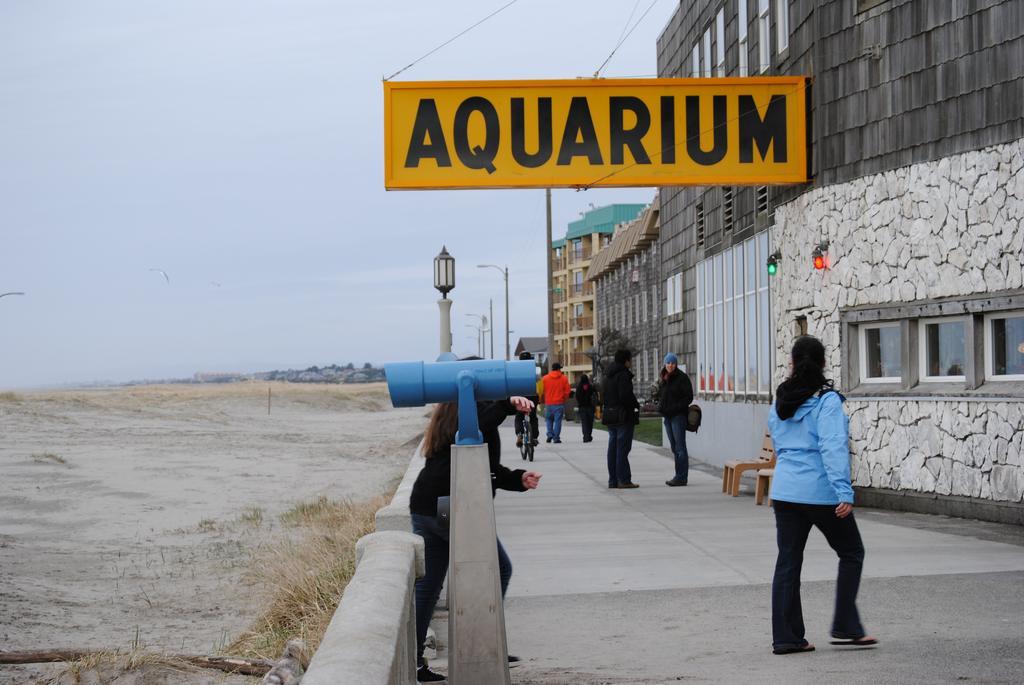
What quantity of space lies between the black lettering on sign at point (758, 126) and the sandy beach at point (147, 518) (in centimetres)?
729

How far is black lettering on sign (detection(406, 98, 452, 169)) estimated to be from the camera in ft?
50.9

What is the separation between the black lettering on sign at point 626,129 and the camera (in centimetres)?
1577

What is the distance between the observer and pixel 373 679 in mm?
3779

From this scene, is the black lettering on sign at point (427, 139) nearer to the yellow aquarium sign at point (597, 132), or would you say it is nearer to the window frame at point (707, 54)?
the yellow aquarium sign at point (597, 132)

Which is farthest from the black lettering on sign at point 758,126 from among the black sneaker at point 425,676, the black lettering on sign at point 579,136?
the black sneaker at point 425,676

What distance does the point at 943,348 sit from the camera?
13945mm

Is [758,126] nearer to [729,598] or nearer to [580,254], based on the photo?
[729,598]

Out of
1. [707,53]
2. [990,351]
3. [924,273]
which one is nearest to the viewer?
[990,351]

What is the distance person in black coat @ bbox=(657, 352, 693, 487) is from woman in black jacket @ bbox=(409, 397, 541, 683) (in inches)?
442

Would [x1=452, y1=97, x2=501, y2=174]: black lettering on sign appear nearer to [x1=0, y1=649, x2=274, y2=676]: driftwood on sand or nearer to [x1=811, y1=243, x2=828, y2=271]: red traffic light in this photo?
[x1=811, y1=243, x2=828, y2=271]: red traffic light

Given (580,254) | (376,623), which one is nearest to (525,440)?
(376,623)

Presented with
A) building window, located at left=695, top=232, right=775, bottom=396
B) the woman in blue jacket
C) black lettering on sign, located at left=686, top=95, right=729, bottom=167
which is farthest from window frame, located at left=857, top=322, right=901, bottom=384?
the woman in blue jacket

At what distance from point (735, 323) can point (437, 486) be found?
14.5m

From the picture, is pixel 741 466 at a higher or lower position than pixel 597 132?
lower
